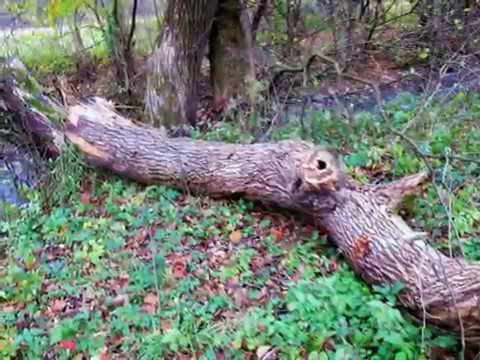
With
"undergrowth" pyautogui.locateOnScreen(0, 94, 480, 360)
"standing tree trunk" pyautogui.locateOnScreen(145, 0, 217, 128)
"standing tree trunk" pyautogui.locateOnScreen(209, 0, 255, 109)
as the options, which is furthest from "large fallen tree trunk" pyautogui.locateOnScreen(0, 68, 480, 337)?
"standing tree trunk" pyautogui.locateOnScreen(209, 0, 255, 109)

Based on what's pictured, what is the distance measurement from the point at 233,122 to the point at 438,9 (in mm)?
3904

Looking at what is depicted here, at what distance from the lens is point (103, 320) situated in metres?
3.48

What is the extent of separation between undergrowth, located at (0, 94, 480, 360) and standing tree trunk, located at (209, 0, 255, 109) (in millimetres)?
1894

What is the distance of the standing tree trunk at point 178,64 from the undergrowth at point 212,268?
4.93 ft

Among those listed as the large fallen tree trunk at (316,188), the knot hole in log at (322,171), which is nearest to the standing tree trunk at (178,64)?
the large fallen tree trunk at (316,188)

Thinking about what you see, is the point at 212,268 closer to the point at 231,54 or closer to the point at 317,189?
the point at 317,189

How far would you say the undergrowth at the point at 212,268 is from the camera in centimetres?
305

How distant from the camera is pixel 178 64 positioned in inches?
269

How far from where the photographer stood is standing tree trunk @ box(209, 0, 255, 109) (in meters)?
7.27

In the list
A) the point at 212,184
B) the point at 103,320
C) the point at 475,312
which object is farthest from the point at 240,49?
the point at 475,312

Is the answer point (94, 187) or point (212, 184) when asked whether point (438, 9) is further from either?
point (94, 187)

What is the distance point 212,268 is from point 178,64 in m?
3.63

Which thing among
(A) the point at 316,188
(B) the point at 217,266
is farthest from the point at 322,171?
(B) the point at 217,266

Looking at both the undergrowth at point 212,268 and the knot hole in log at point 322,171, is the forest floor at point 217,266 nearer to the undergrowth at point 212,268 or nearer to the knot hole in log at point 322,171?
the undergrowth at point 212,268
